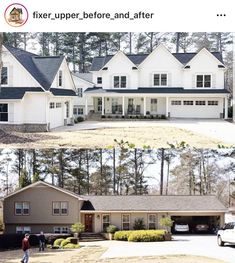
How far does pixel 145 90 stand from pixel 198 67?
0.39 m

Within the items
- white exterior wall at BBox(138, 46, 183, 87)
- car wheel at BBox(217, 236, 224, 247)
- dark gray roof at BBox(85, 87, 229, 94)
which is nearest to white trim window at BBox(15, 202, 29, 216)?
dark gray roof at BBox(85, 87, 229, 94)

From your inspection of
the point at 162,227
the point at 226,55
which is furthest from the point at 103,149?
the point at 226,55

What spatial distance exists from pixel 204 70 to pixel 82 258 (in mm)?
1610

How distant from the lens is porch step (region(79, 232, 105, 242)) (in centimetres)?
305

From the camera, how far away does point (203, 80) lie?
269 cm

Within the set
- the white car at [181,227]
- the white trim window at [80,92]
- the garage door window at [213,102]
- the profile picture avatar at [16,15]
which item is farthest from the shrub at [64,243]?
the profile picture avatar at [16,15]

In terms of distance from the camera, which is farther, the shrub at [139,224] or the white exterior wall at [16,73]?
the shrub at [139,224]

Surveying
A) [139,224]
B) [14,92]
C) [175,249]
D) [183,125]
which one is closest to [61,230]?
[139,224]

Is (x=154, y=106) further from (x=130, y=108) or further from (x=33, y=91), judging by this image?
(x=33, y=91)

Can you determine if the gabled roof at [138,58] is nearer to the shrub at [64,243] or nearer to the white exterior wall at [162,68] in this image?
the white exterior wall at [162,68]

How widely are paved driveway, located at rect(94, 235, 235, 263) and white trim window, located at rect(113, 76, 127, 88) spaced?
117 cm

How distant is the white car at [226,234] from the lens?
9.94 feet

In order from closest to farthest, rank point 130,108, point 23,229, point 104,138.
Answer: point 130,108, point 104,138, point 23,229

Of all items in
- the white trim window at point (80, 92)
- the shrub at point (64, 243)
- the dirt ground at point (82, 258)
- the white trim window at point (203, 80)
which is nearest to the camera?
the white trim window at point (203, 80)
